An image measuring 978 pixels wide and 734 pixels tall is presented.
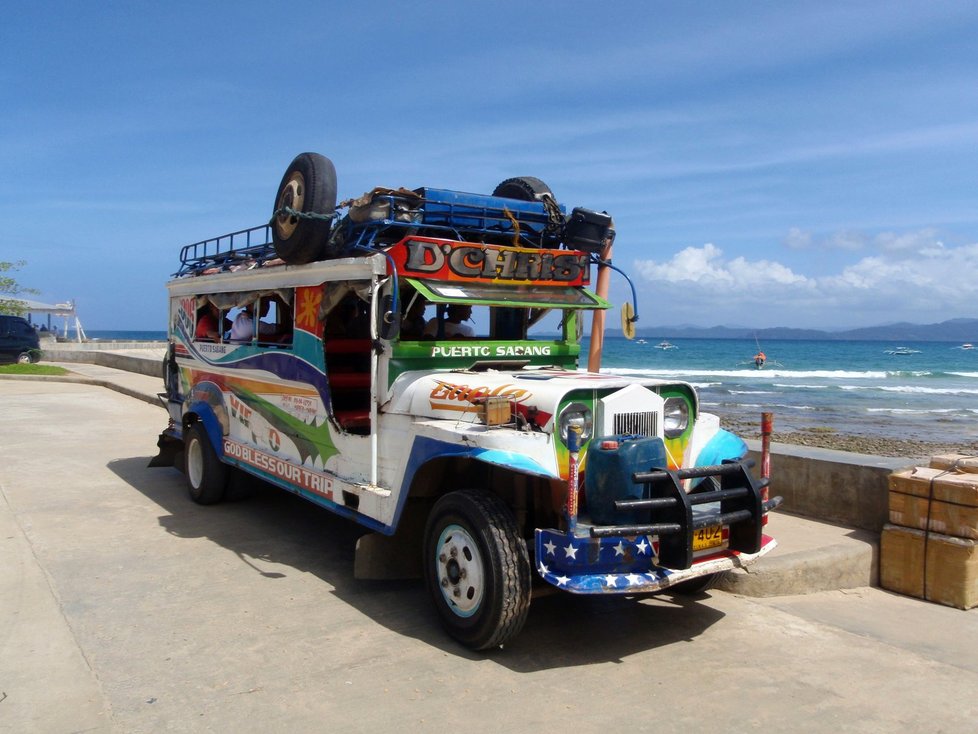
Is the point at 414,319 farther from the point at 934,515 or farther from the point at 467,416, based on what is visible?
the point at 934,515

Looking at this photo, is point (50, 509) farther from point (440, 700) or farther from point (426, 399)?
point (440, 700)

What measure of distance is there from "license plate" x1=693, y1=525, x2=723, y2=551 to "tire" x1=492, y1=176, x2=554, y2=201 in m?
3.27

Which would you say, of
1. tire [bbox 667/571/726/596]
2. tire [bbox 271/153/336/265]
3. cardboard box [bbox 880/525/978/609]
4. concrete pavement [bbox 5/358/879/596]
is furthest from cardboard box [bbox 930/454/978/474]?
tire [bbox 271/153/336/265]

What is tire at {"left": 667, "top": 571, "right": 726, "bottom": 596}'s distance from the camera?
541cm

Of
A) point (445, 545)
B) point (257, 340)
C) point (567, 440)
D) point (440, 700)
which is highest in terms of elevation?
point (257, 340)

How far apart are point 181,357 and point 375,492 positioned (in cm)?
461

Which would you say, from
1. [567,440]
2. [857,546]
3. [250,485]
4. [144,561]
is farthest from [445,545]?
[250,485]

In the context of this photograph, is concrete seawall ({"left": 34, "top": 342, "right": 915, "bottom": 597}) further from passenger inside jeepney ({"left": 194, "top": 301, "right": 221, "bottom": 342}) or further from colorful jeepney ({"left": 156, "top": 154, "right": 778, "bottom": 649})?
passenger inside jeepney ({"left": 194, "top": 301, "right": 221, "bottom": 342})

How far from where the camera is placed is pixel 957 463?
604 cm

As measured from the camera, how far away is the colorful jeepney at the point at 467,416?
4312mm

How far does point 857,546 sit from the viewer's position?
19.9 ft

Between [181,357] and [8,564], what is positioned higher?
[181,357]

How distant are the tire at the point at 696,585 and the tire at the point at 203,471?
460 cm

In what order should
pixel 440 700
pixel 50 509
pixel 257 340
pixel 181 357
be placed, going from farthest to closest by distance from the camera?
pixel 181 357 → pixel 50 509 → pixel 257 340 → pixel 440 700
